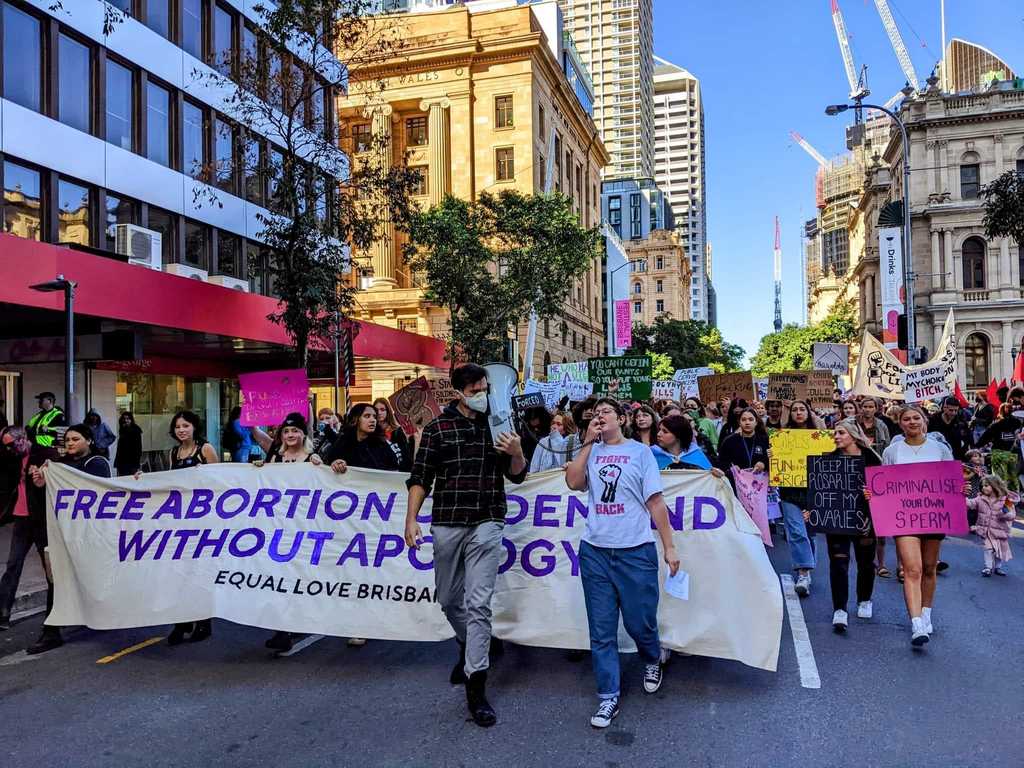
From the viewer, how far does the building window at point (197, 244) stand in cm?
2108

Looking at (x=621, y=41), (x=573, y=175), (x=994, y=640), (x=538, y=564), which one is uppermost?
(x=621, y=41)

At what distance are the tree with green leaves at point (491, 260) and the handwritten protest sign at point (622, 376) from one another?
1355cm

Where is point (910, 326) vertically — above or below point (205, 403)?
above

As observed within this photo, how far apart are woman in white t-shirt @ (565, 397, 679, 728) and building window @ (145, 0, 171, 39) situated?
19.0 meters

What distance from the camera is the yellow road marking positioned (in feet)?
19.8

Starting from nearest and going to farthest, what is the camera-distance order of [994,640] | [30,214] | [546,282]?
[994,640]
[30,214]
[546,282]

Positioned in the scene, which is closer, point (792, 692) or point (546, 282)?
point (792, 692)

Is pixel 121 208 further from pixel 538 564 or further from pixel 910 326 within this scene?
pixel 910 326

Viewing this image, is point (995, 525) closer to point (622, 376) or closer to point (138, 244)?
point (622, 376)

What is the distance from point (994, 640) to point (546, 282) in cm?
2303

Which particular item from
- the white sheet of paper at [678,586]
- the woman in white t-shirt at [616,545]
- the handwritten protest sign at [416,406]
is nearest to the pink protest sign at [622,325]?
the handwritten protest sign at [416,406]

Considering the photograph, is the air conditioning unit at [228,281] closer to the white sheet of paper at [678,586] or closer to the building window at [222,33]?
the building window at [222,33]

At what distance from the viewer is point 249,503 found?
6371 millimetres

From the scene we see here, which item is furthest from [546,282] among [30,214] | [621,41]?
[621,41]
